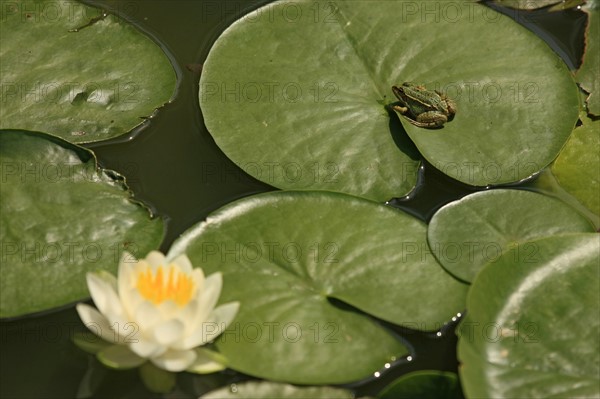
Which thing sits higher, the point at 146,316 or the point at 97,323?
the point at 146,316

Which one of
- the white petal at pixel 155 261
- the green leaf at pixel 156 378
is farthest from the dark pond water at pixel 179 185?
the white petal at pixel 155 261

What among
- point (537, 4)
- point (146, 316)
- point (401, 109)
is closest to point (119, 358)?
point (146, 316)

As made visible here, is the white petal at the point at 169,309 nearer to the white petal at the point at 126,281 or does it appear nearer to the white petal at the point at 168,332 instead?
the white petal at the point at 168,332

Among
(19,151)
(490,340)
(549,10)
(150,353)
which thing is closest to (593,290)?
(490,340)

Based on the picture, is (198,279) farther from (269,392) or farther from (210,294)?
(269,392)

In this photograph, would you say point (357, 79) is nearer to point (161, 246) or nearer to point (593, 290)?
point (161, 246)

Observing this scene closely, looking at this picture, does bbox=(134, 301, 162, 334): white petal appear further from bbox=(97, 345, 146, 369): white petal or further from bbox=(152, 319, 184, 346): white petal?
bbox=(97, 345, 146, 369): white petal

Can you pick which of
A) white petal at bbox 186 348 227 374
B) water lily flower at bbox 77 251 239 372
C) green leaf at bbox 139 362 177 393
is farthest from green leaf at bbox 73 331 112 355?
white petal at bbox 186 348 227 374
